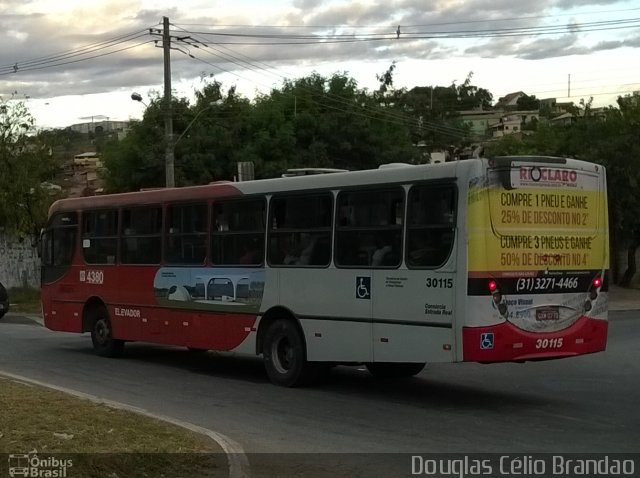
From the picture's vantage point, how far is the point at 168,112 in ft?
91.4

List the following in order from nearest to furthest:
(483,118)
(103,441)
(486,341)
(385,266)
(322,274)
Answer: (103,441) → (486,341) → (385,266) → (322,274) → (483,118)

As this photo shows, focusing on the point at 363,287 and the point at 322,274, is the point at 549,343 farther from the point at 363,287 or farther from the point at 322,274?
the point at 322,274

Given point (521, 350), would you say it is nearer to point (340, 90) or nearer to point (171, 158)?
point (171, 158)

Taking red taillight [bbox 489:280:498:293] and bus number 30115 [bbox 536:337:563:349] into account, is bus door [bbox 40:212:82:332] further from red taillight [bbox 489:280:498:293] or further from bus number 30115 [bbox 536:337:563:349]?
bus number 30115 [bbox 536:337:563:349]

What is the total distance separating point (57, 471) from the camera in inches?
260

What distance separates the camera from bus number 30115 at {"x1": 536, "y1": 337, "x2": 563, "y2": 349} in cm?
1046

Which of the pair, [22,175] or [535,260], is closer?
[535,260]

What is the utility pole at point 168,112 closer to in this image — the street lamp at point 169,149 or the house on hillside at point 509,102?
the street lamp at point 169,149

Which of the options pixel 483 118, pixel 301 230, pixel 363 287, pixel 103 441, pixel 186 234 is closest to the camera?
pixel 103 441

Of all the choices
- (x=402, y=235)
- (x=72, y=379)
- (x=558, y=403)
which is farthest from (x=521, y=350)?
(x=72, y=379)

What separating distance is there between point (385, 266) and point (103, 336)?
705 centimetres

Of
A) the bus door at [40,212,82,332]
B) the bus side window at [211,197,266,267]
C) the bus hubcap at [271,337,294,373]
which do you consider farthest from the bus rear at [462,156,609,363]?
the bus door at [40,212,82,332]

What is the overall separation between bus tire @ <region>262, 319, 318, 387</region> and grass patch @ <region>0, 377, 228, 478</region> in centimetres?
333

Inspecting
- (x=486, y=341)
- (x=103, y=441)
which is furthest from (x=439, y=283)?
(x=103, y=441)
